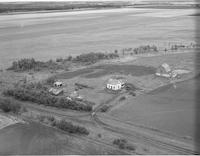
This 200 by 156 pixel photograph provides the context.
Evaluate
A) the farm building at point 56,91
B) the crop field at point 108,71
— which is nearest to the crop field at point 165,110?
the farm building at point 56,91

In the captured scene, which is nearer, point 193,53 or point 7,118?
point 7,118

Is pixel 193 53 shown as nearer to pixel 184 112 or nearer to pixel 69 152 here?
pixel 184 112

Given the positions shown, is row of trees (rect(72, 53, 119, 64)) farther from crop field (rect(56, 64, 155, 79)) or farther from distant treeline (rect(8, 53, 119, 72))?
crop field (rect(56, 64, 155, 79))

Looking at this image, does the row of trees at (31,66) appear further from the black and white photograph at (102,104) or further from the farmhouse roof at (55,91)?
the farmhouse roof at (55,91)

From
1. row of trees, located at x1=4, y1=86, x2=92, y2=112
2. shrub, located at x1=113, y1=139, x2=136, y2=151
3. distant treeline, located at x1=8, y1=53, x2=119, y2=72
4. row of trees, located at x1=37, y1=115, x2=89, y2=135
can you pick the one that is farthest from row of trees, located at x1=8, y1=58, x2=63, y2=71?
shrub, located at x1=113, y1=139, x2=136, y2=151

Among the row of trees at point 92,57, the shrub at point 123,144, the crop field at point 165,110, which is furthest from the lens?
the row of trees at point 92,57

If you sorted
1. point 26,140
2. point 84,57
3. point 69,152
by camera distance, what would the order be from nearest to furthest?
point 69,152
point 26,140
point 84,57

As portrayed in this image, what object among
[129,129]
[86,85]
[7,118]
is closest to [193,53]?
[86,85]

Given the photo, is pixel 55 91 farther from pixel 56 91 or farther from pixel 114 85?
pixel 114 85

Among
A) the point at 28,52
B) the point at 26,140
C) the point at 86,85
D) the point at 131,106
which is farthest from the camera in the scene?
the point at 28,52
